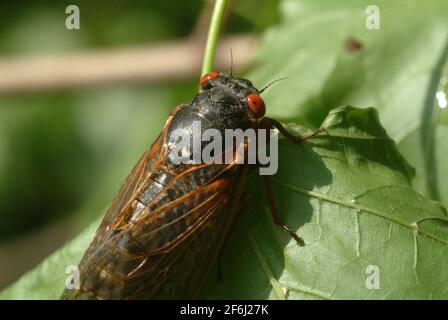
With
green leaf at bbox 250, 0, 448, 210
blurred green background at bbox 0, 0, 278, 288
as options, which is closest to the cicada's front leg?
green leaf at bbox 250, 0, 448, 210

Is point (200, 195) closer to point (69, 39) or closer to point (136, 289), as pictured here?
point (136, 289)

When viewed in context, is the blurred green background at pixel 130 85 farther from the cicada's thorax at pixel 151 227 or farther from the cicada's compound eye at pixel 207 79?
the cicada's thorax at pixel 151 227

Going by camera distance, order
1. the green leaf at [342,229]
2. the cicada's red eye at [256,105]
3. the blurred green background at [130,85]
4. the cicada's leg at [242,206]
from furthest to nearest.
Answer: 1. the blurred green background at [130,85]
2. the cicada's red eye at [256,105]
3. the cicada's leg at [242,206]
4. the green leaf at [342,229]

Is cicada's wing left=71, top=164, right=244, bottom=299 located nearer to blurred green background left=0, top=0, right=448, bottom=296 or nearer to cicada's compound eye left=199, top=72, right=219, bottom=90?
cicada's compound eye left=199, top=72, right=219, bottom=90

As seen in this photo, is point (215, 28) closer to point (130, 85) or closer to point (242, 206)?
point (242, 206)

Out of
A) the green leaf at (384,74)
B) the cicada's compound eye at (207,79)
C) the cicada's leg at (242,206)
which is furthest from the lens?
the green leaf at (384,74)

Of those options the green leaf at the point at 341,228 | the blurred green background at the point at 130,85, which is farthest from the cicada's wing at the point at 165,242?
the blurred green background at the point at 130,85

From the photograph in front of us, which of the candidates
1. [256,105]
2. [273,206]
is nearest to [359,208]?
[273,206]
